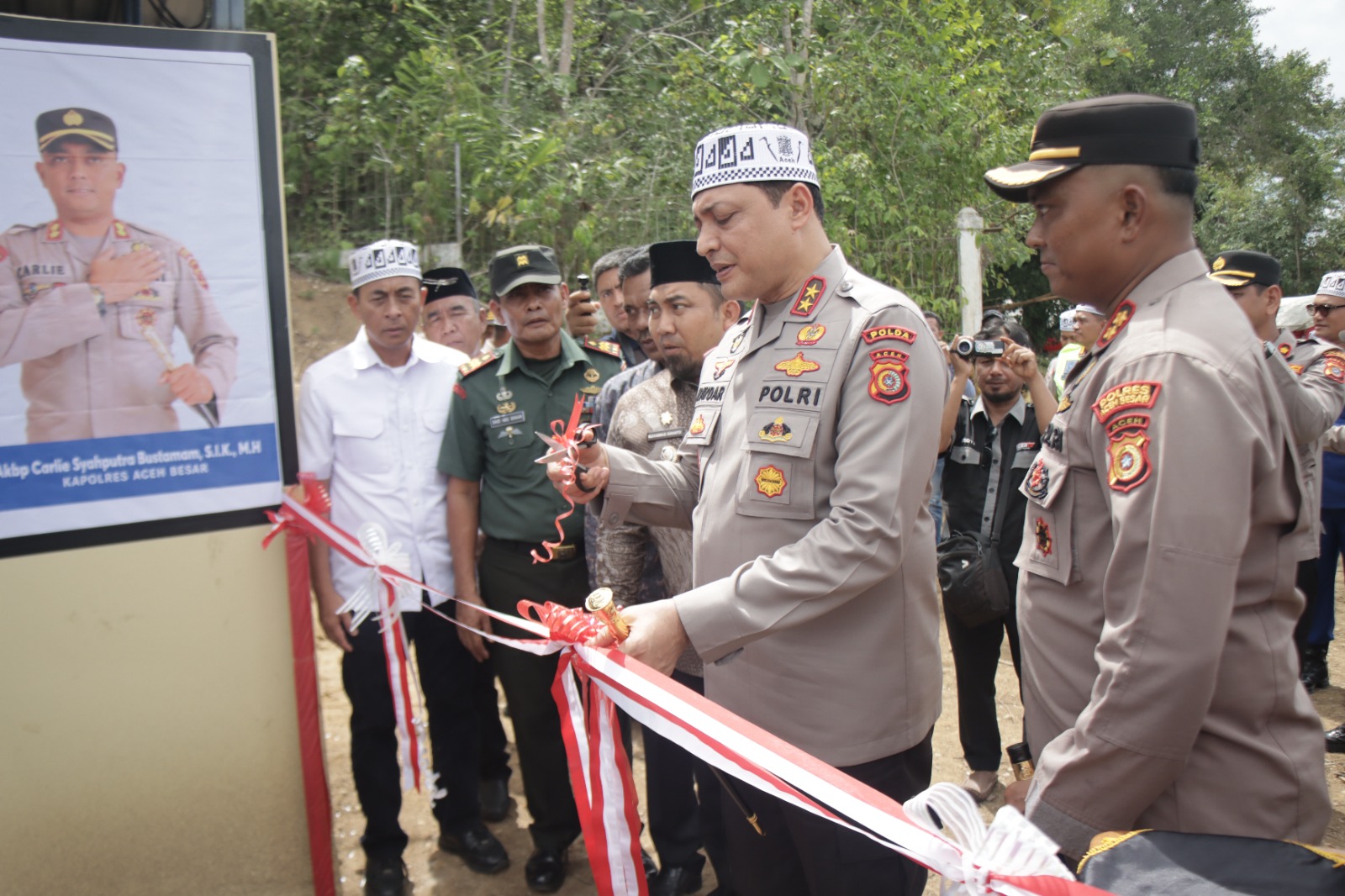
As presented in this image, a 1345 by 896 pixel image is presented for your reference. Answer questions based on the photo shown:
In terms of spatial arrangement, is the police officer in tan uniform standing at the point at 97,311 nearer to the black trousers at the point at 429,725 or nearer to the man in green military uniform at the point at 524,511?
the man in green military uniform at the point at 524,511

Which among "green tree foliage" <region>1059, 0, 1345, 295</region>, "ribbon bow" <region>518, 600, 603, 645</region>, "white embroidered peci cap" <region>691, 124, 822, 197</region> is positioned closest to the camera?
"ribbon bow" <region>518, 600, 603, 645</region>

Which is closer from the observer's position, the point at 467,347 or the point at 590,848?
the point at 590,848

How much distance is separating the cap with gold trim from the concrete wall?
8.62ft

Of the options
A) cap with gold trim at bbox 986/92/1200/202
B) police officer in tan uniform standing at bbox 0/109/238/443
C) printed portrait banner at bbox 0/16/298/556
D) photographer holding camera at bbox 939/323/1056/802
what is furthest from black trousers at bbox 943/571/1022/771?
police officer in tan uniform standing at bbox 0/109/238/443

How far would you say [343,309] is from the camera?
11.4 meters

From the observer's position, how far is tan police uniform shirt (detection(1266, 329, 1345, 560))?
3447 mm

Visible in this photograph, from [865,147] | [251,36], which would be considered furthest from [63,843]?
[865,147]

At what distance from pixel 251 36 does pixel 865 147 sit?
7.11 metres

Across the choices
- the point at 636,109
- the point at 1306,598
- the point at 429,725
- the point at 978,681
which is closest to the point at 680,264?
the point at 429,725

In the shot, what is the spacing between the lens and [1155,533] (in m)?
1.36

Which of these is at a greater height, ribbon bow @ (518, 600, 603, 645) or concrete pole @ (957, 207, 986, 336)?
concrete pole @ (957, 207, 986, 336)

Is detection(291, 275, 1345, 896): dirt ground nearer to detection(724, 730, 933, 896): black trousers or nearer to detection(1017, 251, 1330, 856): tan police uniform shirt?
detection(724, 730, 933, 896): black trousers

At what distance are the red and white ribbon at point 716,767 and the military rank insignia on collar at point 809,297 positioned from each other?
2.77 ft

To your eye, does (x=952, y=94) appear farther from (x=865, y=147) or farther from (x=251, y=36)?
(x=251, y=36)
